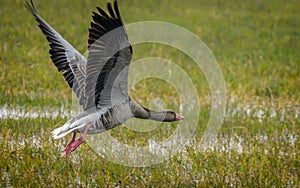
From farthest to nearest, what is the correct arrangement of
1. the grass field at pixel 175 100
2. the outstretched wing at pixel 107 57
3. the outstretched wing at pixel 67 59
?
the outstretched wing at pixel 67 59 → the grass field at pixel 175 100 → the outstretched wing at pixel 107 57

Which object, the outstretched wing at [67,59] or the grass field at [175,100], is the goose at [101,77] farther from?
the grass field at [175,100]

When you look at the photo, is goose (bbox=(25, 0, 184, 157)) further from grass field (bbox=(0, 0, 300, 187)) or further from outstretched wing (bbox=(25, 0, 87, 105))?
grass field (bbox=(0, 0, 300, 187))

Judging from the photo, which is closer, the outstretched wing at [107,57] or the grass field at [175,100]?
the outstretched wing at [107,57]

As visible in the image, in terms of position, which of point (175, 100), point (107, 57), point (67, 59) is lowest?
point (175, 100)

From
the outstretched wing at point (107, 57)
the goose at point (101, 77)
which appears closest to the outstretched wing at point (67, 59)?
the goose at point (101, 77)

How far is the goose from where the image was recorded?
245 inches

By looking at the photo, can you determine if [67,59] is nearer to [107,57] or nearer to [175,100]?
[107,57]

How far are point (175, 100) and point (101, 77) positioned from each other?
13.6ft

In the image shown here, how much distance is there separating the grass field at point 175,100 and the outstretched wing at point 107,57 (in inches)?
39.5

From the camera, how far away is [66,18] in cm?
1633

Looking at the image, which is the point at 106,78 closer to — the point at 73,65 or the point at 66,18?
the point at 73,65

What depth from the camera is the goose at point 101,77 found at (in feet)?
20.4

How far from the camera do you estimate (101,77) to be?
6598 mm

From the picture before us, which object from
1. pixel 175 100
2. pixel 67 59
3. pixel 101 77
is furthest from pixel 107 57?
pixel 175 100
